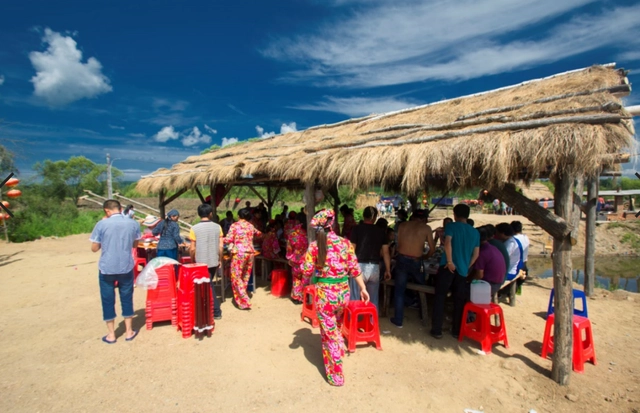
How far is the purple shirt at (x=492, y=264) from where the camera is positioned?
4223 mm

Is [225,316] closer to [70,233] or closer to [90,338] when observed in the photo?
[90,338]

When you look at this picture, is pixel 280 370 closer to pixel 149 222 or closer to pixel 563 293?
pixel 563 293

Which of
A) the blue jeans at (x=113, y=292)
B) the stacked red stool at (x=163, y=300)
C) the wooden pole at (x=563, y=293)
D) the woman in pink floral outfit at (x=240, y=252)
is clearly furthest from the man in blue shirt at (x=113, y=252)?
the wooden pole at (x=563, y=293)

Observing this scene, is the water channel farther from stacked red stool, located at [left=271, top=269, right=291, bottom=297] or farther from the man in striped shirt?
the man in striped shirt

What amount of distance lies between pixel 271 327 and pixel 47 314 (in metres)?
3.71

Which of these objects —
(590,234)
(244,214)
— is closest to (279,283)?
(244,214)

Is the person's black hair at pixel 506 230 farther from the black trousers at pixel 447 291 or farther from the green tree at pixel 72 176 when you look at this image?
the green tree at pixel 72 176

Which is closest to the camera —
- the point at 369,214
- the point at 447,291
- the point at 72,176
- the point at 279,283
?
the point at 447,291

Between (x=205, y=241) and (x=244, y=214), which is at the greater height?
(x=244, y=214)

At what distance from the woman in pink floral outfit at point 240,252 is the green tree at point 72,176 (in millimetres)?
35531

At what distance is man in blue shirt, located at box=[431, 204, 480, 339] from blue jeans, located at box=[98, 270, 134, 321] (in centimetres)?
380

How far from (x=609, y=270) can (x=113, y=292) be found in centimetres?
1715

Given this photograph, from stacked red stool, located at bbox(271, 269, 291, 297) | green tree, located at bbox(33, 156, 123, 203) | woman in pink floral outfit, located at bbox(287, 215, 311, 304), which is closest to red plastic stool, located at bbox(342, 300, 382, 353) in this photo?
woman in pink floral outfit, located at bbox(287, 215, 311, 304)

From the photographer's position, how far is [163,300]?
4.54 m
